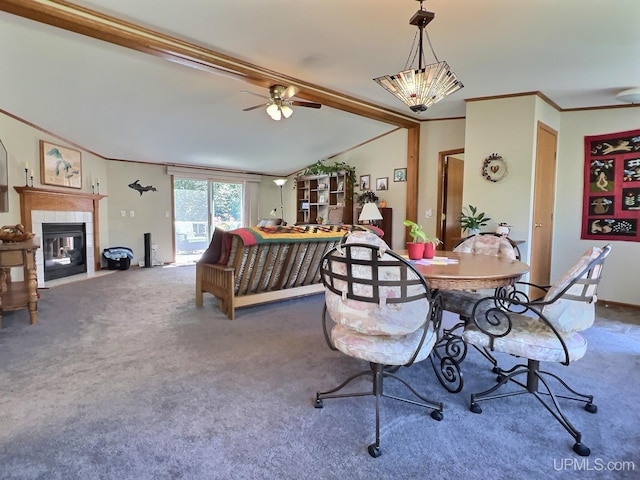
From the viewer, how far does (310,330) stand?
10.00ft

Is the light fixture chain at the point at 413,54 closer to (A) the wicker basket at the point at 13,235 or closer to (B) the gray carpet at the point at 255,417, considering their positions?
(B) the gray carpet at the point at 255,417

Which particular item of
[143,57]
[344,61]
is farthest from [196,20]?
[344,61]

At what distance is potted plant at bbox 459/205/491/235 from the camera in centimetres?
409

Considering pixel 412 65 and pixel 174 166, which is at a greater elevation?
pixel 412 65

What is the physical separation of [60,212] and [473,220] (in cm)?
606

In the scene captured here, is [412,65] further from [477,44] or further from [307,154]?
[307,154]

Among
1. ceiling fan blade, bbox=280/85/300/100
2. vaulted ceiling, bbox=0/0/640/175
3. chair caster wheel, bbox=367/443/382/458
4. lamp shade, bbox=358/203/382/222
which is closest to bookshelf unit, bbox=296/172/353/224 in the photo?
lamp shade, bbox=358/203/382/222

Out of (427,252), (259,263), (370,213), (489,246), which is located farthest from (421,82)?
(370,213)

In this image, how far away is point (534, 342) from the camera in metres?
1.59

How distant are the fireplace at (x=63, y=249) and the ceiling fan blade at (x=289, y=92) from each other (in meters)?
4.10

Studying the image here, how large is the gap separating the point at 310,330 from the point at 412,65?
2737 millimetres

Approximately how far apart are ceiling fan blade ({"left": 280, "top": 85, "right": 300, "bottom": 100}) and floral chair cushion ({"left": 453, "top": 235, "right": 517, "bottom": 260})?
2.42m

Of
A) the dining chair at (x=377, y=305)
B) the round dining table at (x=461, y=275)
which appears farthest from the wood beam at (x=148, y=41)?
the round dining table at (x=461, y=275)

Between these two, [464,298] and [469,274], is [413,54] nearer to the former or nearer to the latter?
[464,298]
